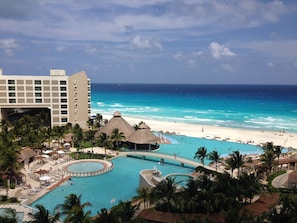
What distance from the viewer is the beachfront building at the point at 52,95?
66.4 meters

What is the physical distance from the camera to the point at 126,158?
48.1 m

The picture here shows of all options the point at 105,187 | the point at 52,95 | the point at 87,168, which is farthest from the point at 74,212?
the point at 52,95

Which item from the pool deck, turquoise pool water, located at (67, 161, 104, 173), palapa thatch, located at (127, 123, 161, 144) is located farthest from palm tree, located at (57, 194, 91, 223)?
palapa thatch, located at (127, 123, 161, 144)

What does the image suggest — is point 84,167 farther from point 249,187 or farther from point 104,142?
point 249,187

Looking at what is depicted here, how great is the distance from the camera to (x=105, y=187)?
117 ft

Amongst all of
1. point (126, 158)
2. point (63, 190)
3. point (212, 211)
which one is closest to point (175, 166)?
point (126, 158)

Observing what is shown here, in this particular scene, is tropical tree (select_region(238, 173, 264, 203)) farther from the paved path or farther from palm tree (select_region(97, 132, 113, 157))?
palm tree (select_region(97, 132, 113, 157))

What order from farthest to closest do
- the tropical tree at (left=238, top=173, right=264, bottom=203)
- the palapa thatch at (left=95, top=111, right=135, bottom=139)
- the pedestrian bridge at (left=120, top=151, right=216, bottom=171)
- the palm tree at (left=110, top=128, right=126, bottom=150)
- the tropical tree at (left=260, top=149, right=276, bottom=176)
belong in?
the palapa thatch at (left=95, top=111, right=135, bottom=139) < the palm tree at (left=110, top=128, right=126, bottom=150) < the pedestrian bridge at (left=120, top=151, right=216, bottom=171) < the tropical tree at (left=260, top=149, right=276, bottom=176) < the tropical tree at (left=238, top=173, right=264, bottom=203)

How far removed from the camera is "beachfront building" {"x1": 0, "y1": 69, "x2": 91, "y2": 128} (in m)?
66.4

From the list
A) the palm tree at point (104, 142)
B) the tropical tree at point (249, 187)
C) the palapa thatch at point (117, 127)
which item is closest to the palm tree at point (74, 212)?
the tropical tree at point (249, 187)

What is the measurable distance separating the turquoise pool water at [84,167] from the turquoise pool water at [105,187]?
2.02 meters

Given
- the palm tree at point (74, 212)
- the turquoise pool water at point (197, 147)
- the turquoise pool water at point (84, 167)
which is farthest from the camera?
the turquoise pool water at point (197, 147)

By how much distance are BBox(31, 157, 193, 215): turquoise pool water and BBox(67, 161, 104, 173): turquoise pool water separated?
6.63 feet

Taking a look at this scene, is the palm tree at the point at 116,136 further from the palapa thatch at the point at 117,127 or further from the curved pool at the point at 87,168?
the curved pool at the point at 87,168
